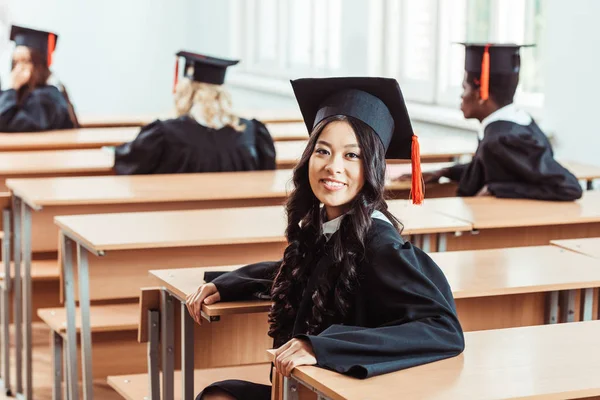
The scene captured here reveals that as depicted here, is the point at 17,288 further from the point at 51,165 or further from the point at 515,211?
the point at 515,211

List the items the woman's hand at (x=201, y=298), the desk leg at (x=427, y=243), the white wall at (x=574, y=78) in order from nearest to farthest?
the woman's hand at (x=201, y=298), the desk leg at (x=427, y=243), the white wall at (x=574, y=78)

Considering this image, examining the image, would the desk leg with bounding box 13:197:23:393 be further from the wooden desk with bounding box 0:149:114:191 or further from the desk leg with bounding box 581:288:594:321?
the desk leg with bounding box 581:288:594:321

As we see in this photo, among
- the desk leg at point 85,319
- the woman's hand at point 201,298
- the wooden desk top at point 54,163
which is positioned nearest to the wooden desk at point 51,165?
the wooden desk top at point 54,163

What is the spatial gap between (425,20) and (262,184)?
10.9ft

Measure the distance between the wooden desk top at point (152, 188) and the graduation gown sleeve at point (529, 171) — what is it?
40cm

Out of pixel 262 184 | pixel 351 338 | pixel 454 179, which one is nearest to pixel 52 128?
pixel 262 184

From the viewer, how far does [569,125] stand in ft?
18.9

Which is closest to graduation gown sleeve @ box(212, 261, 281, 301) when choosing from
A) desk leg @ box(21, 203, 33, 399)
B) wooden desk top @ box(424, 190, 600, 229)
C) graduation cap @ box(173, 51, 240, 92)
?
wooden desk top @ box(424, 190, 600, 229)

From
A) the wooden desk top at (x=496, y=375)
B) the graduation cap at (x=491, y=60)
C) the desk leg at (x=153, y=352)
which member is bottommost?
the desk leg at (x=153, y=352)

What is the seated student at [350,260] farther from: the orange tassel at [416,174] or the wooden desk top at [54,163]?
the wooden desk top at [54,163]

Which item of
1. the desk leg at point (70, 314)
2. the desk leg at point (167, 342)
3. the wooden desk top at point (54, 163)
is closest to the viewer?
the desk leg at point (167, 342)

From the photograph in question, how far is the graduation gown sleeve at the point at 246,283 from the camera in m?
2.57

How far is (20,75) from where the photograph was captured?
21.9ft

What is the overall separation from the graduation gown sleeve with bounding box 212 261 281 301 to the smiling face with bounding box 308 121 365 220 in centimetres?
32
